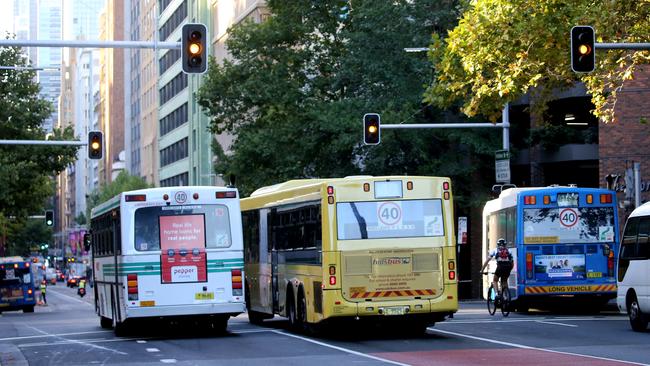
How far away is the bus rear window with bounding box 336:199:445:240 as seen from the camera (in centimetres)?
2458

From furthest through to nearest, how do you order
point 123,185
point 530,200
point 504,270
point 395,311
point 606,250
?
1. point 123,185
2. point 530,200
3. point 504,270
4. point 606,250
5. point 395,311

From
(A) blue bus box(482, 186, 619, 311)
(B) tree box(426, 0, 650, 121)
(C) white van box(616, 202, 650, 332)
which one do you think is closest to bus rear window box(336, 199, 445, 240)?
(C) white van box(616, 202, 650, 332)

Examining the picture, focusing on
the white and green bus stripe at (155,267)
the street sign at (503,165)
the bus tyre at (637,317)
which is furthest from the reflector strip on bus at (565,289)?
the white and green bus stripe at (155,267)

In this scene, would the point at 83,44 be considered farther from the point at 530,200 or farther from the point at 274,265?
the point at 530,200

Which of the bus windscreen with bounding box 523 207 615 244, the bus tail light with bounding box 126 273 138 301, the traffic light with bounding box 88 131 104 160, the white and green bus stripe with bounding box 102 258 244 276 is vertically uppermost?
the traffic light with bounding box 88 131 104 160

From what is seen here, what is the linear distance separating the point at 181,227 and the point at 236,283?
1.50 metres

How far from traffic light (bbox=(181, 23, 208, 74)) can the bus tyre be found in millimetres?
8956

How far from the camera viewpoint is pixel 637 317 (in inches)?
1000

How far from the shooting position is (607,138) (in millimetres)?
46844

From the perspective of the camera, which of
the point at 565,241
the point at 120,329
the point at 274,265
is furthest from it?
the point at 565,241

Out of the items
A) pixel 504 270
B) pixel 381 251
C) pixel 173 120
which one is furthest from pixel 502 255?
pixel 173 120

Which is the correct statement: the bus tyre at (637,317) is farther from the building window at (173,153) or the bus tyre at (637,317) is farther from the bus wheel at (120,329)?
the building window at (173,153)

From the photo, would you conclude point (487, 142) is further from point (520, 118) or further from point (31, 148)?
point (31, 148)

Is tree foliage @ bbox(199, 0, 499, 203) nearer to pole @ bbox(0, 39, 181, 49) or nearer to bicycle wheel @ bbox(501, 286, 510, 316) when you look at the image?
bicycle wheel @ bbox(501, 286, 510, 316)
